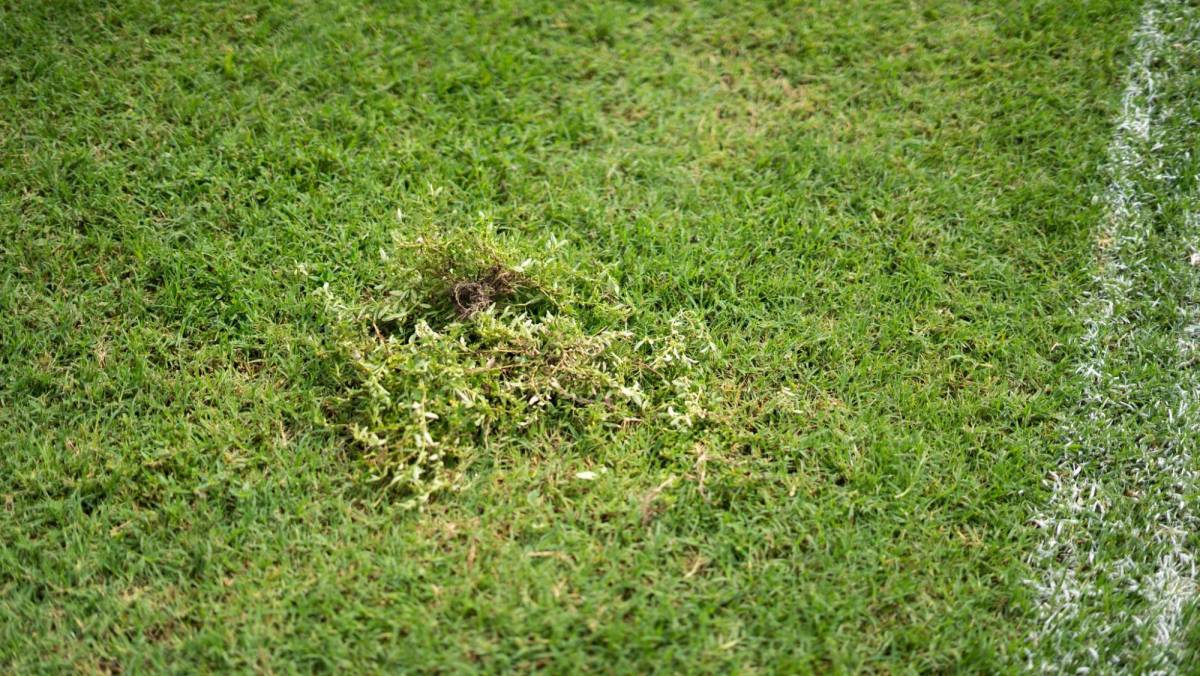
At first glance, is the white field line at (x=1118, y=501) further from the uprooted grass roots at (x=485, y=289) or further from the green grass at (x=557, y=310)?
the uprooted grass roots at (x=485, y=289)

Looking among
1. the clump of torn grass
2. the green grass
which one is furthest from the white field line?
the clump of torn grass

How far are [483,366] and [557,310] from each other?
35 cm

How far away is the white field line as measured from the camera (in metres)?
2.52

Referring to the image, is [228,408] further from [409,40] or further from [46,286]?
[409,40]

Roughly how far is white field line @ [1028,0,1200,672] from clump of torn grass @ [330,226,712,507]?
115 centimetres

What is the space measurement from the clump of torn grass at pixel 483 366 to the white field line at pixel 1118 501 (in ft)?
3.78

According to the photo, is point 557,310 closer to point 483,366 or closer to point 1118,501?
point 483,366

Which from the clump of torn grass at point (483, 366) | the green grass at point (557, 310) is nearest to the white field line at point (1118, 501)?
the green grass at point (557, 310)

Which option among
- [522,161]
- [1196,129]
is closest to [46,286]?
[522,161]

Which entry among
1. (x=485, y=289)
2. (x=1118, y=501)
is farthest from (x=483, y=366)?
(x=1118, y=501)

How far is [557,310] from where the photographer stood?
3123 mm

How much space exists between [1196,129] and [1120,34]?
0.59 m

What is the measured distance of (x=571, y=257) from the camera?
10.9ft

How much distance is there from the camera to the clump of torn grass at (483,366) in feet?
9.13
